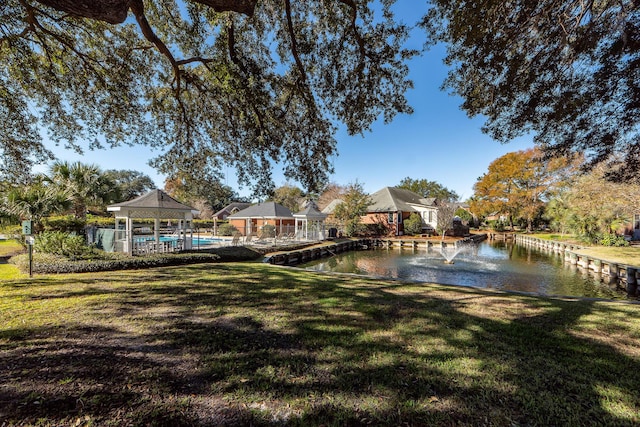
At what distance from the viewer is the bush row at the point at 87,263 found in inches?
325

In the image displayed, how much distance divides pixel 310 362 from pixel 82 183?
19.7 metres

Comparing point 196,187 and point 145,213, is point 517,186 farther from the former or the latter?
point 145,213

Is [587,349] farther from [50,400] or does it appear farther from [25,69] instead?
[25,69]

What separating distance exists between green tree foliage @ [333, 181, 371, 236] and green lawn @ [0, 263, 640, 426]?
72.7 ft

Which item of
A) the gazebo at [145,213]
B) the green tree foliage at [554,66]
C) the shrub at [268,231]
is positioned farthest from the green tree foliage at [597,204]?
the shrub at [268,231]

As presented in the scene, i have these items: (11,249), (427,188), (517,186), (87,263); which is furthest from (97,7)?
(427,188)

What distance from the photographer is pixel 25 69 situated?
7.25 meters

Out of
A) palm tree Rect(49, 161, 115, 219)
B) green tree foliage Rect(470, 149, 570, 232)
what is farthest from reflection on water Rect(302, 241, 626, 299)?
green tree foliage Rect(470, 149, 570, 232)

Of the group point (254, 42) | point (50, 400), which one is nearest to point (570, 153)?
point (254, 42)

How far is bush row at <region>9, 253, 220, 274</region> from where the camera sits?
8.25 meters

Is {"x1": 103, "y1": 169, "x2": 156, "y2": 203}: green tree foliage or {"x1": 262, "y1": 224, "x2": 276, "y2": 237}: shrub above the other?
{"x1": 103, "y1": 169, "x2": 156, "y2": 203}: green tree foliage

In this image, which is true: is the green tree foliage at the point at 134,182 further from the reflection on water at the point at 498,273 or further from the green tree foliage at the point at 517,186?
the green tree foliage at the point at 517,186

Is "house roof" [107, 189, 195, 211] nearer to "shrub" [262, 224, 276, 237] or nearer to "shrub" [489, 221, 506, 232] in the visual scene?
"shrub" [262, 224, 276, 237]

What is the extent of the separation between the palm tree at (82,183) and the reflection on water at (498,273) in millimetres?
14257
